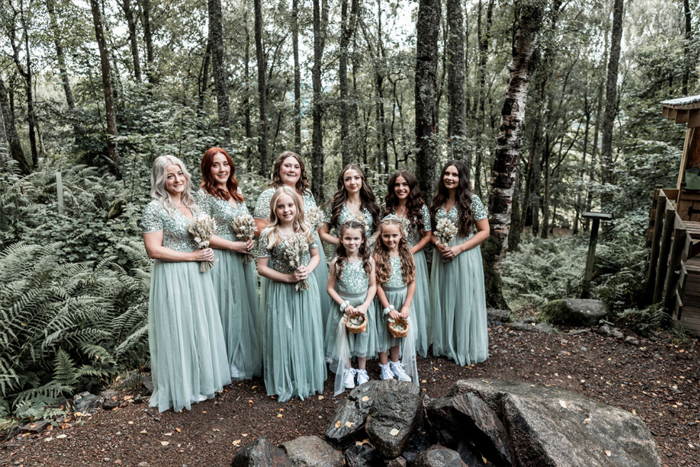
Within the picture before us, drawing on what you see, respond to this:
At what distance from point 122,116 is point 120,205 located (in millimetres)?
5369

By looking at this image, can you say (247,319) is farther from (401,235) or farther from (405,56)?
(405,56)

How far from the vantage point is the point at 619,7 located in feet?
44.1

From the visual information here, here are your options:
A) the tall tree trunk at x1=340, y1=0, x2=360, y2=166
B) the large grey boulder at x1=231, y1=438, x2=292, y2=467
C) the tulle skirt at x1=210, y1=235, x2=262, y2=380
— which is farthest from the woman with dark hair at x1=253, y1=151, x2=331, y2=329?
the tall tree trunk at x1=340, y1=0, x2=360, y2=166

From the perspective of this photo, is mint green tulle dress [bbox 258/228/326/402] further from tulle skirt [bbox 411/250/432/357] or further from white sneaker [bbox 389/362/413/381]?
tulle skirt [bbox 411/250/432/357]

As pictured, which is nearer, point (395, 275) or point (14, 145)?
point (395, 275)

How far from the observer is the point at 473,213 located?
478cm

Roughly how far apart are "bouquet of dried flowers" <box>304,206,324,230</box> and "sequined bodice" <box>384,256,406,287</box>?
0.94m

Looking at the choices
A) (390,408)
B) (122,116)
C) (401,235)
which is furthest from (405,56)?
(122,116)

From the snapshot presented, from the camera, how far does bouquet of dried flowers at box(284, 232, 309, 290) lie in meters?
3.89

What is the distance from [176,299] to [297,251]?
4.11ft

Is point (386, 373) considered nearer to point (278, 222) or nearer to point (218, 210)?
point (278, 222)

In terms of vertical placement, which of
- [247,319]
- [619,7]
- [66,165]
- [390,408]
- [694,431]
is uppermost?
[619,7]

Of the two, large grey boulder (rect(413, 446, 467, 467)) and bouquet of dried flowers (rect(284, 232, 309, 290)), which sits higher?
bouquet of dried flowers (rect(284, 232, 309, 290))

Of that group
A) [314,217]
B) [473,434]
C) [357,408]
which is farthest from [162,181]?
[473,434]
